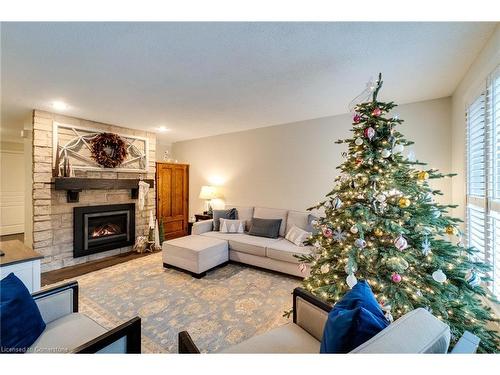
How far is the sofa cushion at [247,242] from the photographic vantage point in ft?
10.7

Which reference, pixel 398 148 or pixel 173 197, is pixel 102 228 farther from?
pixel 398 148

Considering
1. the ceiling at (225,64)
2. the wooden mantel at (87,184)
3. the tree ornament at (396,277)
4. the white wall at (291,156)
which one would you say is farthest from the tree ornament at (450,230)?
the wooden mantel at (87,184)

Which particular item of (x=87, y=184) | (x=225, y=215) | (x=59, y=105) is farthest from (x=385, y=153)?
(x=87, y=184)

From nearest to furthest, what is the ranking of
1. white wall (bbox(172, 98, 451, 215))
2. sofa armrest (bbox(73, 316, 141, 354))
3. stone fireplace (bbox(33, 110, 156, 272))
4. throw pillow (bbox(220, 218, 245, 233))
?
sofa armrest (bbox(73, 316, 141, 354)), white wall (bbox(172, 98, 451, 215)), stone fireplace (bbox(33, 110, 156, 272)), throw pillow (bbox(220, 218, 245, 233))

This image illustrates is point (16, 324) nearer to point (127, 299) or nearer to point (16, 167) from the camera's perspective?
point (127, 299)

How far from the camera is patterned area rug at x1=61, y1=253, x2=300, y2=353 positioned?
1.91m

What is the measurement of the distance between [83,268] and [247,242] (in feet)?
8.67

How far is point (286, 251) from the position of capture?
9.95 ft

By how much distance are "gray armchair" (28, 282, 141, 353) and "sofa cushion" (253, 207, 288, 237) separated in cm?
285

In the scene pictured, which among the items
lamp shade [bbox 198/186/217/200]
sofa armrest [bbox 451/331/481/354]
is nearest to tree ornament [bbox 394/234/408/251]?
sofa armrest [bbox 451/331/481/354]

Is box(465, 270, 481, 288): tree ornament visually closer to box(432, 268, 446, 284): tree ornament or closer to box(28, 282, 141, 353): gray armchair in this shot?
box(432, 268, 446, 284): tree ornament

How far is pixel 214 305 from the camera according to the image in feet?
7.70

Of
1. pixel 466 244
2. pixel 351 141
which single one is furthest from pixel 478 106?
pixel 466 244

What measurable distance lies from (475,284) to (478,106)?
1.52 meters
